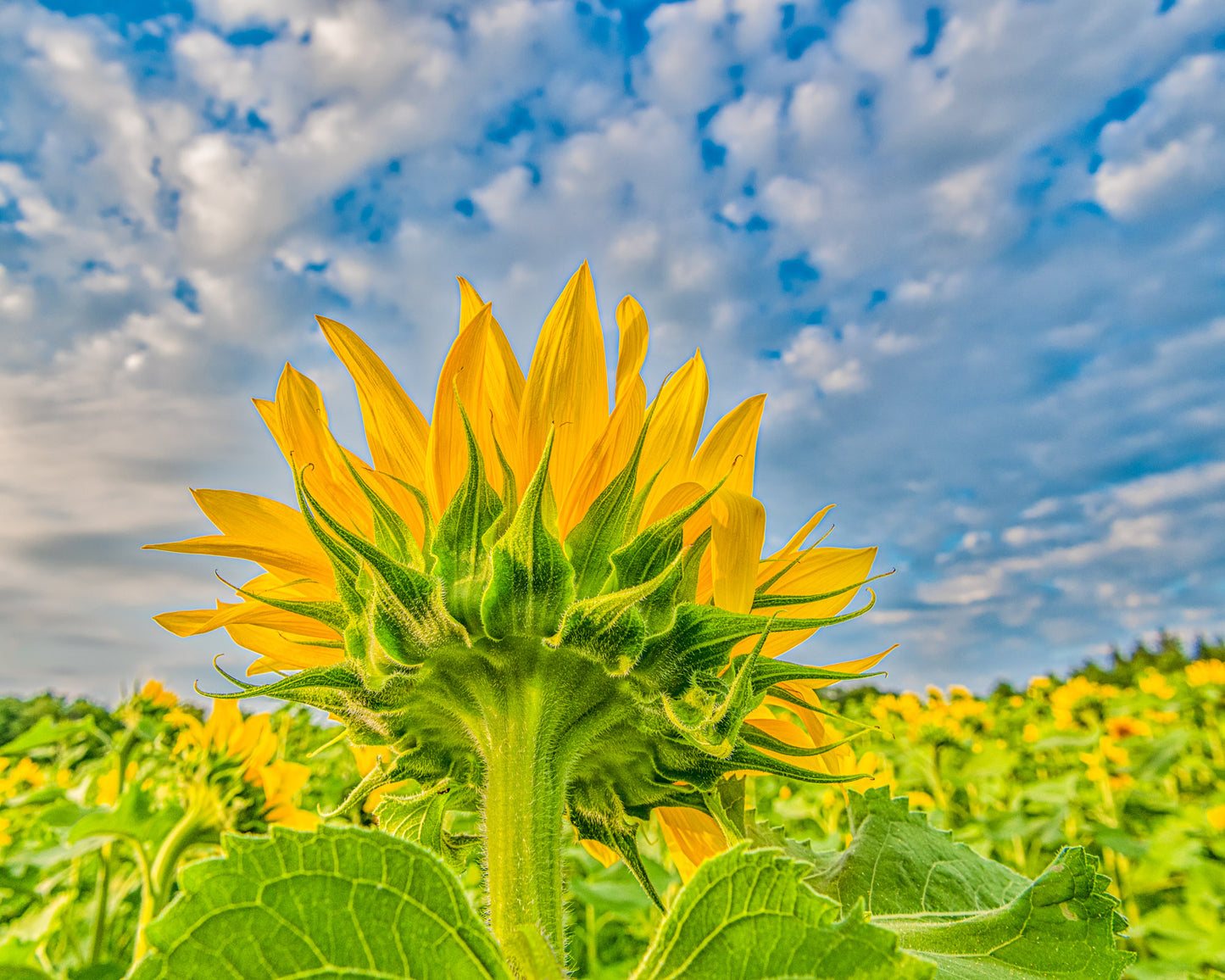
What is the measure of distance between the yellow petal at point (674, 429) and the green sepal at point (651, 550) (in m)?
0.08

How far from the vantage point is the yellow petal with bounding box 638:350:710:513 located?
3.01ft

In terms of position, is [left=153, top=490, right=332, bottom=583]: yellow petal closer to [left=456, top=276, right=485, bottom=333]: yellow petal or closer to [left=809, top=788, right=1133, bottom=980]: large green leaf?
[left=456, top=276, right=485, bottom=333]: yellow petal

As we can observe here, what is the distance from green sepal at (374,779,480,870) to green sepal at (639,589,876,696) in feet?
0.71

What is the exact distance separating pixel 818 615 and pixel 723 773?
25 centimetres

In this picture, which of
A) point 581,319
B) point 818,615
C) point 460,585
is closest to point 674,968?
point 460,585

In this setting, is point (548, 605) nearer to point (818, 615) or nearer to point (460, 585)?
point (460, 585)

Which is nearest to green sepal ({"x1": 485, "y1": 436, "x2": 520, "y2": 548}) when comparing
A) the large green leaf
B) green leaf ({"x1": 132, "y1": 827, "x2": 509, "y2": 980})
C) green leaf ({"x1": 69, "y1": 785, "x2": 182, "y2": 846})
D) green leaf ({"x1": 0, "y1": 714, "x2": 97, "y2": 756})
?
green leaf ({"x1": 132, "y1": 827, "x2": 509, "y2": 980})

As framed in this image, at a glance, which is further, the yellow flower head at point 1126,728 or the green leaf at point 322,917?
the yellow flower head at point 1126,728

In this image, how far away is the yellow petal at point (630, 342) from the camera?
98 centimetres

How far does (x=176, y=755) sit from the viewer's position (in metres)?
3.59

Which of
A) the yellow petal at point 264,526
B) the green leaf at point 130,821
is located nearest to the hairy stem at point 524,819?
the yellow petal at point 264,526

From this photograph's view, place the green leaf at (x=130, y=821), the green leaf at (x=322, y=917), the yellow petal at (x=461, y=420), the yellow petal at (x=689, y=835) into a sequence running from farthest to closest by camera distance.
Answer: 1. the green leaf at (x=130, y=821)
2. the yellow petal at (x=689, y=835)
3. the yellow petal at (x=461, y=420)
4. the green leaf at (x=322, y=917)

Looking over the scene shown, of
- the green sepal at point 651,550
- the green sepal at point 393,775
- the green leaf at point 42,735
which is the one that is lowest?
the green sepal at point 393,775

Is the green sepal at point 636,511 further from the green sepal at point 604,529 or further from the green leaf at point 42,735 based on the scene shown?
the green leaf at point 42,735
